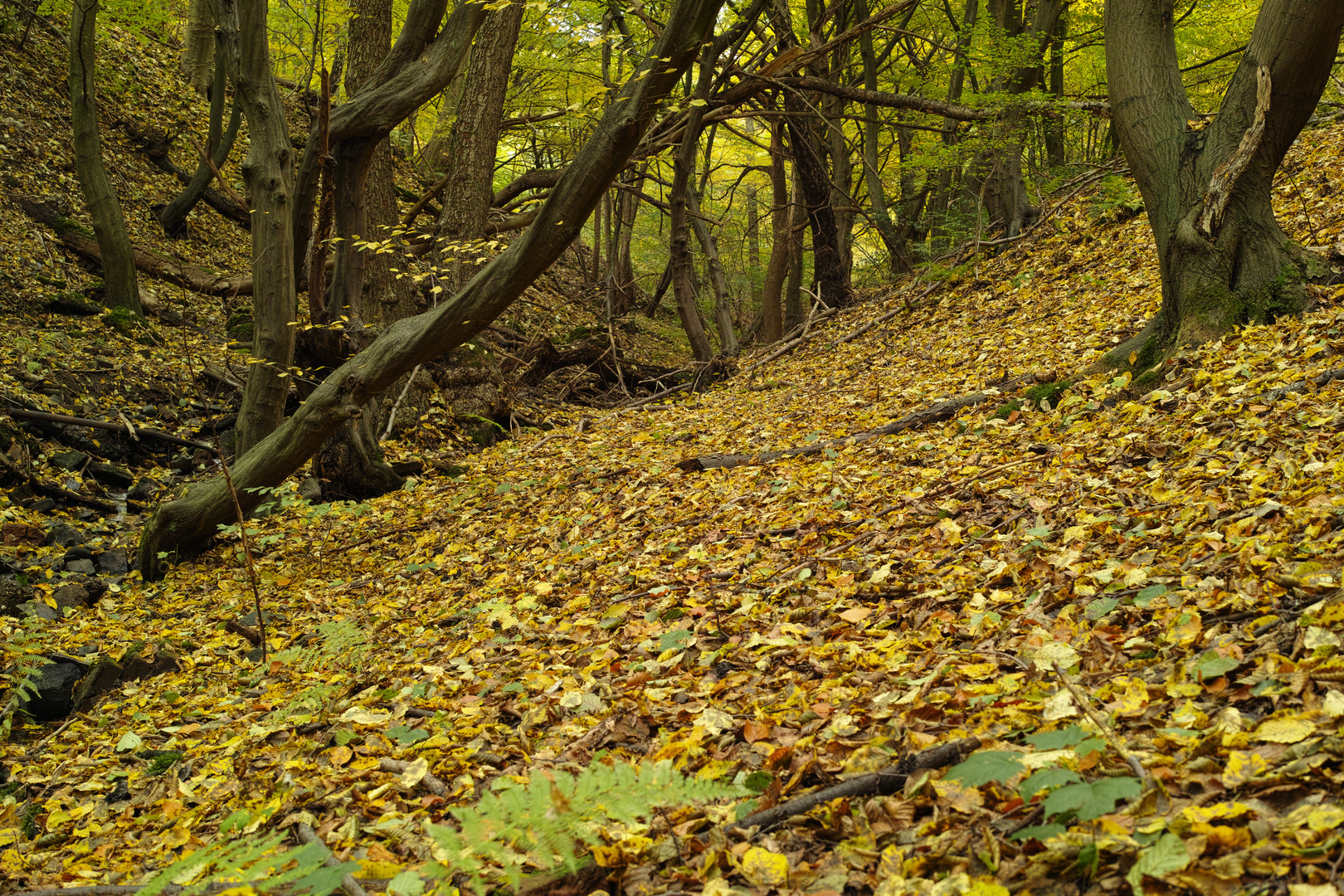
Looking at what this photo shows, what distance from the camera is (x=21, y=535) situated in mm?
5746

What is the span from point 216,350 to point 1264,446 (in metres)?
9.69

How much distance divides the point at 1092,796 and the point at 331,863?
5.85ft

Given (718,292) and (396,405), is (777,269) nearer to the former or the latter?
(718,292)

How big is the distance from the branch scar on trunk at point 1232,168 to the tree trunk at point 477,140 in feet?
21.9

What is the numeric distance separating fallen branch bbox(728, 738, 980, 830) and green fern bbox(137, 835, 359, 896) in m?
0.94

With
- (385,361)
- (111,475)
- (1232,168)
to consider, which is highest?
(1232,168)

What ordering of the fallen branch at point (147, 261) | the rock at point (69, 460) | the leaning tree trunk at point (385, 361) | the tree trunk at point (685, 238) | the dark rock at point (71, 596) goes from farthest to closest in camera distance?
the fallen branch at point (147, 261) < the tree trunk at point (685, 238) < the rock at point (69, 460) < the leaning tree trunk at point (385, 361) < the dark rock at point (71, 596)

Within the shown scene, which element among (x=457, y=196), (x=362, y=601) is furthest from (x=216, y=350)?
(x=362, y=601)

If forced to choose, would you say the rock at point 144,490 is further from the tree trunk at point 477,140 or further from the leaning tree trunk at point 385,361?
the tree trunk at point 477,140

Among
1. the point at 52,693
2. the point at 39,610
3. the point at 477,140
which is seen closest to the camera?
the point at 52,693

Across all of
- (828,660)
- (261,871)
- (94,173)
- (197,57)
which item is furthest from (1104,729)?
(197,57)

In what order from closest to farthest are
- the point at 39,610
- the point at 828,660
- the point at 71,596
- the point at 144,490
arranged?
the point at 828,660 → the point at 39,610 → the point at 71,596 → the point at 144,490

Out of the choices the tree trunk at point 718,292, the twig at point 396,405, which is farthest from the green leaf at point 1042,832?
→ the tree trunk at point 718,292

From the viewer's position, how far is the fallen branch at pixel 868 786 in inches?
78.3
